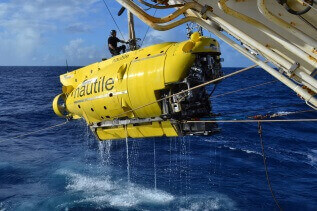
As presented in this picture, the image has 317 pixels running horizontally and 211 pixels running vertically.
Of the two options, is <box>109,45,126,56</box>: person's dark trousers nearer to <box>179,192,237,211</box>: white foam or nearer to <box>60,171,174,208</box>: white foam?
<box>60,171,174,208</box>: white foam

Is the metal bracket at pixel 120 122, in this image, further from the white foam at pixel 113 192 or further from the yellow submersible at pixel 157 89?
the white foam at pixel 113 192

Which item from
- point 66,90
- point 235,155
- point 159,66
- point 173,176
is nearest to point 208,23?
point 159,66

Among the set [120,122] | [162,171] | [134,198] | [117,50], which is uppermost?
[117,50]

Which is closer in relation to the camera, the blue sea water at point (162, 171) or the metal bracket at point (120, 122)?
the metal bracket at point (120, 122)

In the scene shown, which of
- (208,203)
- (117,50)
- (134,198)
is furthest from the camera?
(134,198)

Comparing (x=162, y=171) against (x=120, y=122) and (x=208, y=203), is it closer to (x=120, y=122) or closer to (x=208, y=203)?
(x=208, y=203)

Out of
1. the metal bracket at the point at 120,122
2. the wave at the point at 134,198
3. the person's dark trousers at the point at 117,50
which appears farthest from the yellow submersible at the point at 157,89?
the wave at the point at 134,198

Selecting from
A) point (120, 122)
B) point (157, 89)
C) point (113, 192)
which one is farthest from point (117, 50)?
point (113, 192)

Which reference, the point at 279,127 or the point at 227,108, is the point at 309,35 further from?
the point at 227,108
